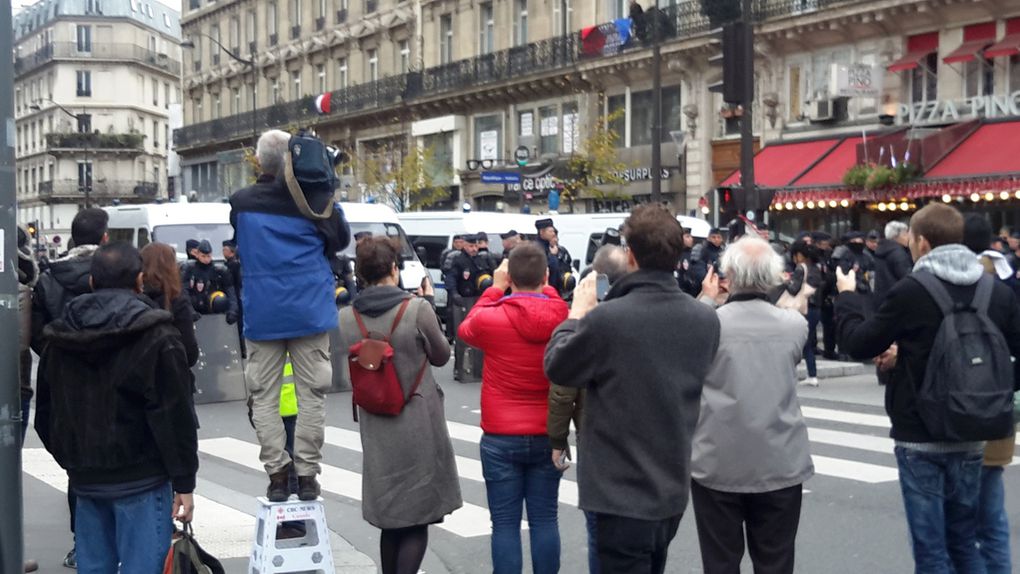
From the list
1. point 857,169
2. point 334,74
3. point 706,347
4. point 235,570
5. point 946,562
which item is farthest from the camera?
point 334,74

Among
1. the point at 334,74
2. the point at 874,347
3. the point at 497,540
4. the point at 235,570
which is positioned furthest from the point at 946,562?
the point at 334,74

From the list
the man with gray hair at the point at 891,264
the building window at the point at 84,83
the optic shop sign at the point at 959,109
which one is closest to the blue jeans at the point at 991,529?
the man with gray hair at the point at 891,264

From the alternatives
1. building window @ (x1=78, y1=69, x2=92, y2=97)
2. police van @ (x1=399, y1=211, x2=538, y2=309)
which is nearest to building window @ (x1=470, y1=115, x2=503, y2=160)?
police van @ (x1=399, y1=211, x2=538, y2=309)

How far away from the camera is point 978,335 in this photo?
5.30m

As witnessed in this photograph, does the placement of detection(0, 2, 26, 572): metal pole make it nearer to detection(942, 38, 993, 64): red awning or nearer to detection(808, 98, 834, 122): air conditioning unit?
detection(942, 38, 993, 64): red awning

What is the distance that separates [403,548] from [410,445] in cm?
46

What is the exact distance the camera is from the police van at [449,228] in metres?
23.3

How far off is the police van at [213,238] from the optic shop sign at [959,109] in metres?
10.8

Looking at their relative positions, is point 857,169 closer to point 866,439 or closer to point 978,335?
point 866,439

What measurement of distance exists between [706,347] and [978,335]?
4.16 feet

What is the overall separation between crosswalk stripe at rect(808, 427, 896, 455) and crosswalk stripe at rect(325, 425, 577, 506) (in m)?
2.74

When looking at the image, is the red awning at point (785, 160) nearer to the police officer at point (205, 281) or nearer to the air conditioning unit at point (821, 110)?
the air conditioning unit at point (821, 110)

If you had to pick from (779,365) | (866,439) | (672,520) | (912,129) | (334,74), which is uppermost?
(334,74)

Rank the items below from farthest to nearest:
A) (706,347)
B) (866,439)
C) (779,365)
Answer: (866,439) → (779,365) → (706,347)
